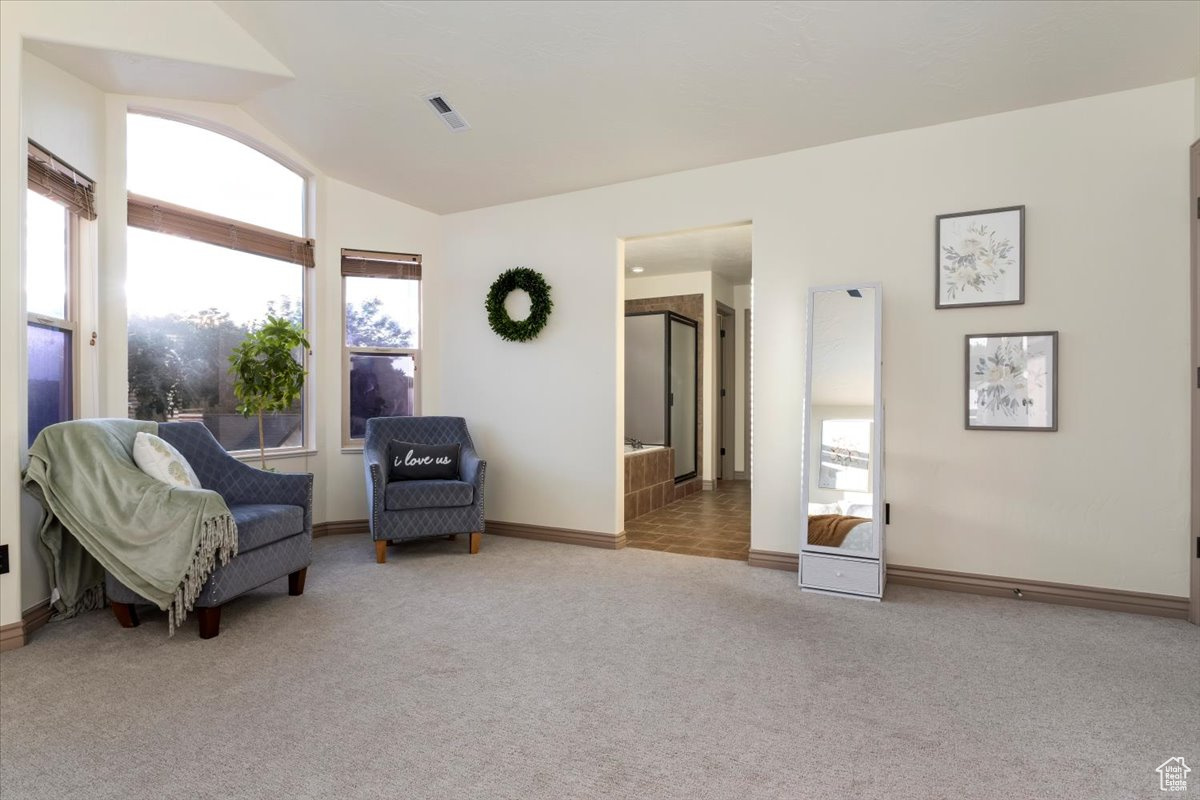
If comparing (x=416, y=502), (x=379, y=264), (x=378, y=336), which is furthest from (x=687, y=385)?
(x=416, y=502)

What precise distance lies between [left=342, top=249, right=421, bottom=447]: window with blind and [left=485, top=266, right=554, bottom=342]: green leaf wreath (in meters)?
0.81

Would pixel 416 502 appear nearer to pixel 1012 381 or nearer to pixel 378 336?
pixel 378 336

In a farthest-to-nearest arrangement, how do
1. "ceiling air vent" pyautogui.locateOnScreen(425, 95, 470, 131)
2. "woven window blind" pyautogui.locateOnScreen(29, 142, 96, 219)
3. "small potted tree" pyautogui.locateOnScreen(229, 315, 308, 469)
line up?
"small potted tree" pyautogui.locateOnScreen(229, 315, 308, 469) → "ceiling air vent" pyautogui.locateOnScreen(425, 95, 470, 131) → "woven window blind" pyautogui.locateOnScreen(29, 142, 96, 219)

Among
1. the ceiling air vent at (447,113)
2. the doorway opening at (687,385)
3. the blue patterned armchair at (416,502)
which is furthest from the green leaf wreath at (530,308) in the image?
the doorway opening at (687,385)

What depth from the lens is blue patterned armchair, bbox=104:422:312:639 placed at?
280 cm

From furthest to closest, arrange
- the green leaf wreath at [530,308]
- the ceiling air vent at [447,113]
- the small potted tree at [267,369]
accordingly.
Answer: the green leaf wreath at [530,308], the small potted tree at [267,369], the ceiling air vent at [447,113]

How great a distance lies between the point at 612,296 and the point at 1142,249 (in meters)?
3.11

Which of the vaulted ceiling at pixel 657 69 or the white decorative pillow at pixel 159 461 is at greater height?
the vaulted ceiling at pixel 657 69

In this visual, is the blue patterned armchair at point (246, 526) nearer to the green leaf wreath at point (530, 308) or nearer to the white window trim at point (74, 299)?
the white window trim at point (74, 299)

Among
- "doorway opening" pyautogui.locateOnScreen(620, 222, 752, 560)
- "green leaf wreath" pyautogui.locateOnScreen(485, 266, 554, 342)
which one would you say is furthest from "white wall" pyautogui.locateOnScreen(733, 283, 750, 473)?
"green leaf wreath" pyautogui.locateOnScreen(485, 266, 554, 342)

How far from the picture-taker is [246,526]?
291 centimetres

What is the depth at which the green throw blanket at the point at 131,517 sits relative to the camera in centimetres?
269

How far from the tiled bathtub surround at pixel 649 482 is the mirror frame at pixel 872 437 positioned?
2012mm

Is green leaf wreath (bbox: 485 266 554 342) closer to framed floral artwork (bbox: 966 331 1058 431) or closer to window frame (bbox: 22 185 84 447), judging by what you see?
window frame (bbox: 22 185 84 447)
